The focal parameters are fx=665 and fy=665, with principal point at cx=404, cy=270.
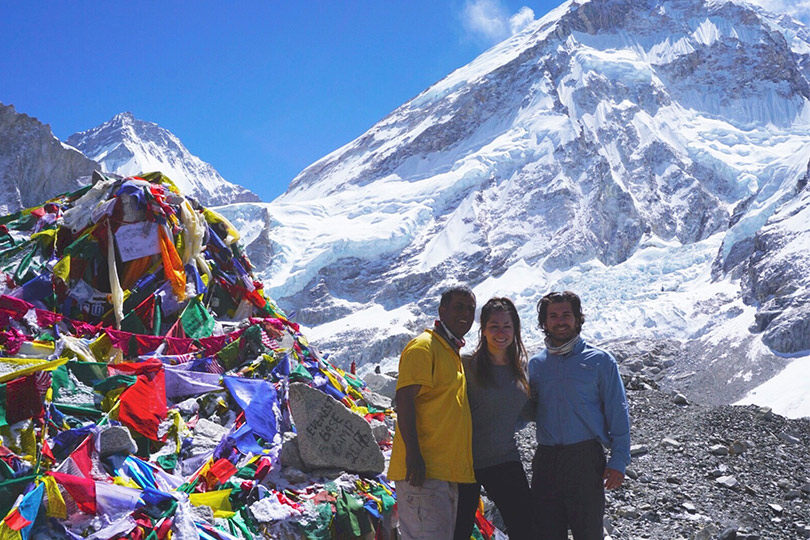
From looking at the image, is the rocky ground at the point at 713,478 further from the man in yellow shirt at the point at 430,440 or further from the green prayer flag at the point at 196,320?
the green prayer flag at the point at 196,320

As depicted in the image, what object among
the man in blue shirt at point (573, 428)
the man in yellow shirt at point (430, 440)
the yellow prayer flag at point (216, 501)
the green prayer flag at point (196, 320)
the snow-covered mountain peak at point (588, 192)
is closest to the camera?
the man in yellow shirt at point (430, 440)

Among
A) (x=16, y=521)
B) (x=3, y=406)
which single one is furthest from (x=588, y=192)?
(x=16, y=521)

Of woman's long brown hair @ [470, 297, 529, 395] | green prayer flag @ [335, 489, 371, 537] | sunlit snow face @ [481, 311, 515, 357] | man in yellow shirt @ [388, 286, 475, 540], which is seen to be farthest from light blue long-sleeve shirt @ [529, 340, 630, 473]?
green prayer flag @ [335, 489, 371, 537]

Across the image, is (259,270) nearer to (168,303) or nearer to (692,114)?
(692,114)

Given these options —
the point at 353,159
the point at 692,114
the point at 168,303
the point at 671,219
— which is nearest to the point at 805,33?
the point at 692,114

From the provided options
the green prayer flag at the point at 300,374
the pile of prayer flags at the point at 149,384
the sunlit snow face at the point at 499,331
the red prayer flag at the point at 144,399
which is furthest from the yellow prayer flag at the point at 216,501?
the sunlit snow face at the point at 499,331

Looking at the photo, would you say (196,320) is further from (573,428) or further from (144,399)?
(573,428)

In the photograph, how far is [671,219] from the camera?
7650cm

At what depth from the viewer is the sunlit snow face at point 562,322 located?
4137mm

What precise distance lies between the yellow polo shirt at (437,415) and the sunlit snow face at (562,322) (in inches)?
29.3

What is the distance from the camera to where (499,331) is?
13.1 ft

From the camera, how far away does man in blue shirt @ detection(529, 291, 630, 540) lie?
396 centimetres

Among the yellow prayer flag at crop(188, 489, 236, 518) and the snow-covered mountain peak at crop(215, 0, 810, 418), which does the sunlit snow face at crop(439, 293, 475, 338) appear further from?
the snow-covered mountain peak at crop(215, 0, 810, 418)

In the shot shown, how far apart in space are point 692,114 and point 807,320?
66.0m
